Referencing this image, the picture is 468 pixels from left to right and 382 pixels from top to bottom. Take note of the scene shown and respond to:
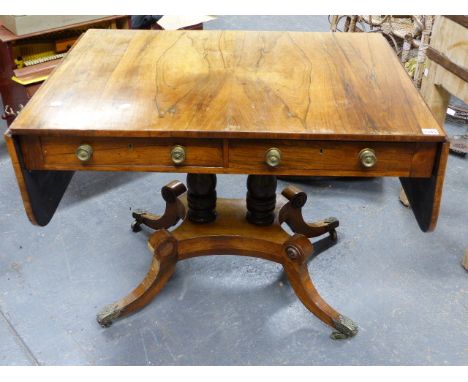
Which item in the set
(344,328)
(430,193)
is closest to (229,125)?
(430,193)

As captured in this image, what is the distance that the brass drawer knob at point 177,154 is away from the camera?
1215 mm

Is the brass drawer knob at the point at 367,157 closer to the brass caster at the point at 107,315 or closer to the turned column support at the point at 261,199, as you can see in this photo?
the turned column support at the point at 261,199

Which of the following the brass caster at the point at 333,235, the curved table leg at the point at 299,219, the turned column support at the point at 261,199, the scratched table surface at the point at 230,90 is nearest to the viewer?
the scratched table surface at the point at 230,90

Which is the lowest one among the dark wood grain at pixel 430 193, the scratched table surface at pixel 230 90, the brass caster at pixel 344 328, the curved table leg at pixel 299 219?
the brass caster at pixel 344 328

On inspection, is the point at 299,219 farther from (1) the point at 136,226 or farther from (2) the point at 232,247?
(1) the point at 136,226

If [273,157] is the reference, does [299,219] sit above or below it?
below

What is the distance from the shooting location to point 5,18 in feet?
7.59

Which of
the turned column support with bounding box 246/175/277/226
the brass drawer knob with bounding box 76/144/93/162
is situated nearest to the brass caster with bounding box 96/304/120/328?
the turned column support with bounding box 246/175/277/226

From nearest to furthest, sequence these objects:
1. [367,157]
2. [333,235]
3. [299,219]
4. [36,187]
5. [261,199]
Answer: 1. [367,157]
2. [36,187]
3. [261,199]
4. [299,219]
5. [333,235]

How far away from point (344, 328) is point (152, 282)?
0.61 meters

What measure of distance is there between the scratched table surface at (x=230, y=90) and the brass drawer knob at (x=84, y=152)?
4 cm

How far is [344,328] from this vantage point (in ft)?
5.31

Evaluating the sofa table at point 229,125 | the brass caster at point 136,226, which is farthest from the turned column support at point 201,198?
the brass caster at point 136,226

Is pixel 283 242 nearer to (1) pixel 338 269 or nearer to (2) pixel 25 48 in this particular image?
(1) pixel 338 269
